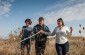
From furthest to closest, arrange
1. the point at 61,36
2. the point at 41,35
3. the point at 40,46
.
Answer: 1. the point at 40,46
2. the point at 41,35
3. the point at 61,36

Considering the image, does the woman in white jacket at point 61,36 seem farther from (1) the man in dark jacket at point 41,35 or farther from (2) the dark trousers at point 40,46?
(2) the dark trousers at point 40,46

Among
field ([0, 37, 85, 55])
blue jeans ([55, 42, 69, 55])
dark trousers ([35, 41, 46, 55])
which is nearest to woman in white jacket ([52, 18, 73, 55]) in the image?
blue jeans ([55, 42, 69, 55])

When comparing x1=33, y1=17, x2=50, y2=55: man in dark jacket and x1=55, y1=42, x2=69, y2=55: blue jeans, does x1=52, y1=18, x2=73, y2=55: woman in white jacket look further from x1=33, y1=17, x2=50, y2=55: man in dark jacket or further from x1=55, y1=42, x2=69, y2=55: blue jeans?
x1=33, y1=17, x2=50, y2=55: man in dark jacket

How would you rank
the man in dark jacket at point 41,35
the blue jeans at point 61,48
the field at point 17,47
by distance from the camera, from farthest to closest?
the field at point 17,47 < the man in dark jacket at point 41,35 < the blue jeans at point 61,48

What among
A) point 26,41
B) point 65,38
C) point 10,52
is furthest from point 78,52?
point 10,52

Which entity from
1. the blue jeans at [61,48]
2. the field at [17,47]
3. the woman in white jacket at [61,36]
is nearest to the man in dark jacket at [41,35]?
the field at [17,47]

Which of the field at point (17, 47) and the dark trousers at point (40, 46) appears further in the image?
the field at point (17, 47)

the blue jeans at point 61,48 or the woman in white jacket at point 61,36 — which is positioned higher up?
the woman in white jacket at point 61,36

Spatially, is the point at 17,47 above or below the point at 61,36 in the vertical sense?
below

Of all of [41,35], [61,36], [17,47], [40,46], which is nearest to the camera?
[61,36]

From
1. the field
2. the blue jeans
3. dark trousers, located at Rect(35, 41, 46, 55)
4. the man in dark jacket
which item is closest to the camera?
the blue jeans

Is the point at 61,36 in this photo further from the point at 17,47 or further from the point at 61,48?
the point at 17,47

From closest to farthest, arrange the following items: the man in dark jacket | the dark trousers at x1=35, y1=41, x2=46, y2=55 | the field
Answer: the man in dark jacket < the dark trousers at x1=35, y1=41, x2=46, y2=55 < the field

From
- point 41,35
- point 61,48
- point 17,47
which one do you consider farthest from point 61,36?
point 17,47
